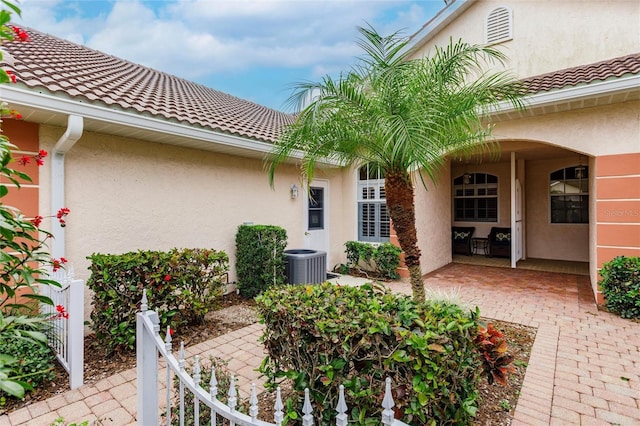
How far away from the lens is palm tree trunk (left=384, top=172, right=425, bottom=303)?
454cm

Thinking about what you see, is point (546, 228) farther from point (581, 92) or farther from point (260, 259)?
point (260, 259)

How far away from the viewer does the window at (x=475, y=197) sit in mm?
13445

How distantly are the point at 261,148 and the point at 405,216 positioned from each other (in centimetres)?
402

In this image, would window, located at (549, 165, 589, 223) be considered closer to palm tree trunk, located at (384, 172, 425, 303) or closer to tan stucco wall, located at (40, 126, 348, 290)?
tan stucco wall, located at (40, 126, 348, 290)

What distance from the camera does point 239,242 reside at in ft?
24.8

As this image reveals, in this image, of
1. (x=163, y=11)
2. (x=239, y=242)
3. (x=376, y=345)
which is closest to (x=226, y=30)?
(x=163, y=11)

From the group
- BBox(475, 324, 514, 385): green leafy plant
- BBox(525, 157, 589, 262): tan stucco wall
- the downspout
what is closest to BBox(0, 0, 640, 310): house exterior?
the downspout

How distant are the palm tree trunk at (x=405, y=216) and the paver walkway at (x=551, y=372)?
1.67 meters

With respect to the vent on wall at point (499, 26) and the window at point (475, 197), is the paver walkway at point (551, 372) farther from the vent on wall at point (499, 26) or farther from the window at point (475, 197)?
the vent on wall at point (499, 26)

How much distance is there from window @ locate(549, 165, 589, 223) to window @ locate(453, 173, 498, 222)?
76.3 inches

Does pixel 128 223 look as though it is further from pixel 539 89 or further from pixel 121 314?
pixel 539 89

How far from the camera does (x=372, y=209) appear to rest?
10.2 meters

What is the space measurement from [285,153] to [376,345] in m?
3.27

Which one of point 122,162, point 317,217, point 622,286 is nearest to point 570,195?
point 622,286
